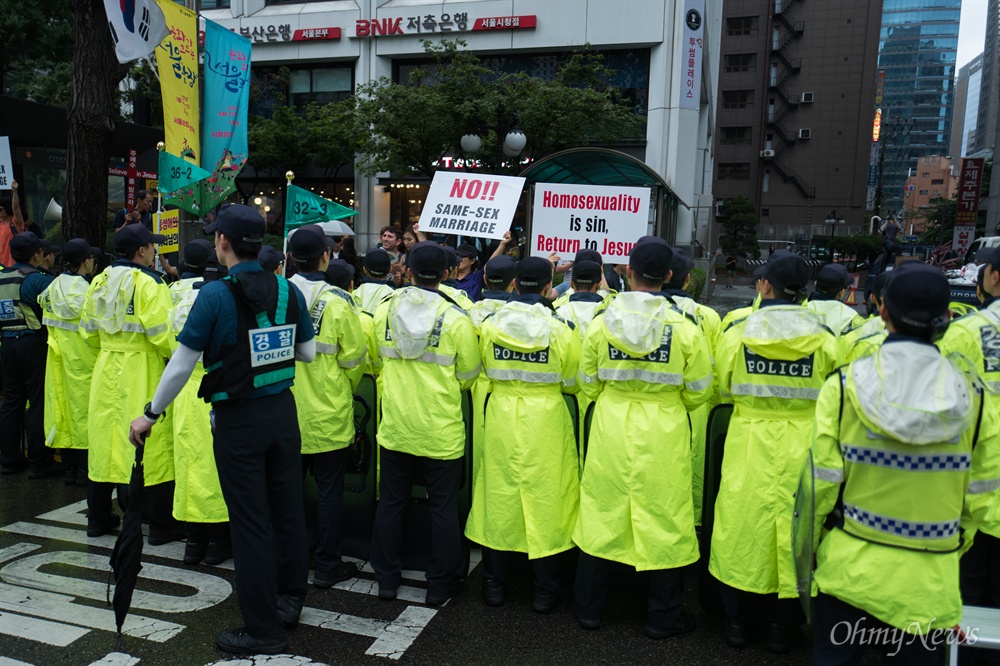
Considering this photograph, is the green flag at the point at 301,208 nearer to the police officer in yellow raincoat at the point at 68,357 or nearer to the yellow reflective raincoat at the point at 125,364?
the police officer in yellow raincoat at the point at 68,357

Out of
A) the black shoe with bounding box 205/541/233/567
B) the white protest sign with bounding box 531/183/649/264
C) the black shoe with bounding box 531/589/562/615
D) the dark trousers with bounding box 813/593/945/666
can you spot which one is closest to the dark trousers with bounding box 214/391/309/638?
the black shoe with bounding box 205/541/233/567

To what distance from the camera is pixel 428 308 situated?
439cm

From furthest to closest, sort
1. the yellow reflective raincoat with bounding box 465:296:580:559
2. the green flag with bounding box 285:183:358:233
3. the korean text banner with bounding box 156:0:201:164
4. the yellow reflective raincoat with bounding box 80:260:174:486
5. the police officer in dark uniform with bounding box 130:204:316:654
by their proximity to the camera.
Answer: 1. the korean text banner with bounding box 156:0:201:164
2. the green flag with bounding box 285:183:358:233
3. the yellow reflective raincoat with bounding box 80:260:174:486
4. the yellow reflective raincoat with bounding box 465:296:580:559
5. the police officer in dark uniform with bounding box 130:204:316:654

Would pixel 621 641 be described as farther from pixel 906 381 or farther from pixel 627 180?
pixel 627 180

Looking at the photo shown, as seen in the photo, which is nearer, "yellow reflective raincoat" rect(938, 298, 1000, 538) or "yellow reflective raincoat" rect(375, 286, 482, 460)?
"yellow reflective raincoat" rect(938, 298, 1000, 538)

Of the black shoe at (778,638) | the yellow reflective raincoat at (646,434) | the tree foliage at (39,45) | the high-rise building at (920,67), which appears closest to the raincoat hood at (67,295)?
the yellow reflective raincoat at (646,434)

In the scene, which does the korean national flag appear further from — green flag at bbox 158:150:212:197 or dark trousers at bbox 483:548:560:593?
dark trousers at bbox 483:548:560:593

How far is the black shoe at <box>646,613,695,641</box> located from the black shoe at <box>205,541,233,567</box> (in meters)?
2.74

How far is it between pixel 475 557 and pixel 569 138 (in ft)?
53.0

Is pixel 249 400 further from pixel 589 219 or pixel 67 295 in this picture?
pixel 589 219

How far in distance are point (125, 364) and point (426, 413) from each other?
2.36 m

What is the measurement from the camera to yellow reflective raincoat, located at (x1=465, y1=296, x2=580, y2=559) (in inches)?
168

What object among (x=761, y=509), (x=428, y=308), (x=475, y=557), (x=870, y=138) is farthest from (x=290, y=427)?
(x=870, y=138)

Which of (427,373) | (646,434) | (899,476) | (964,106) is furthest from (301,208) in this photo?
(964,106)
